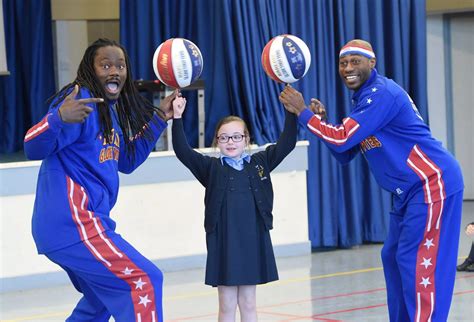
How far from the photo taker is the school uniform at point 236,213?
215 inches

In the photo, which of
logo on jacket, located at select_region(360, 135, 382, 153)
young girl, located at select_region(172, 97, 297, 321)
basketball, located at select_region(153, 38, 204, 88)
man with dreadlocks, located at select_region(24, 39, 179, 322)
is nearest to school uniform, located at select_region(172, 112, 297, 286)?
young girl, located at select_region(172, 97, 297, 321)

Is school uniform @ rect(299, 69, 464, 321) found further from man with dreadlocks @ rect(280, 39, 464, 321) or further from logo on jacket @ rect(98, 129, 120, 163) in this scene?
logo on jacket @ rect(98, 129, 120, 163)

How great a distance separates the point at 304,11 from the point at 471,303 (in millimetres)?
3798

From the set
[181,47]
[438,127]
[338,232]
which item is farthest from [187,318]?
[438,127]

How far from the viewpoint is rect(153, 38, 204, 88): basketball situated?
18.0 feet

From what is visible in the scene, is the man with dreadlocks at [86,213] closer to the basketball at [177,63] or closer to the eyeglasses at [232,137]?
the basketball at [177,63]

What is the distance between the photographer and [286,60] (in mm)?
5609

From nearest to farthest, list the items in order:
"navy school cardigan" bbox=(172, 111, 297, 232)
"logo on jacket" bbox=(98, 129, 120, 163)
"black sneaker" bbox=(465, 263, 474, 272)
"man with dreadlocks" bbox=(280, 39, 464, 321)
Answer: "logo on jacket" bbox=(98, 129, 120, 163)
"man with dreadlocks" bbox=(280, 39, 464, 321)
"navy school cardigan" bbox=(172, 111, 297, 232)
"black sneaker" bbox=(465, 263, 474, 272)

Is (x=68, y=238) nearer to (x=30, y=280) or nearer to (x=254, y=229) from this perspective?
(x=254, y=229)

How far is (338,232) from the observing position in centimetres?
1021

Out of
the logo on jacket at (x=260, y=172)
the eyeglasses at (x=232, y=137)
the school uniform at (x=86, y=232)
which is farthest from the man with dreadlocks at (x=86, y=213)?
the logo on jacket at (x=260, y=172)

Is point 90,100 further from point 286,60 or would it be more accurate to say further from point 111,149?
point 286,60

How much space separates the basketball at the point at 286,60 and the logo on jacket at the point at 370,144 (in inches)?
21.1

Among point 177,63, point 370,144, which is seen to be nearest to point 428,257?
point 370,144
